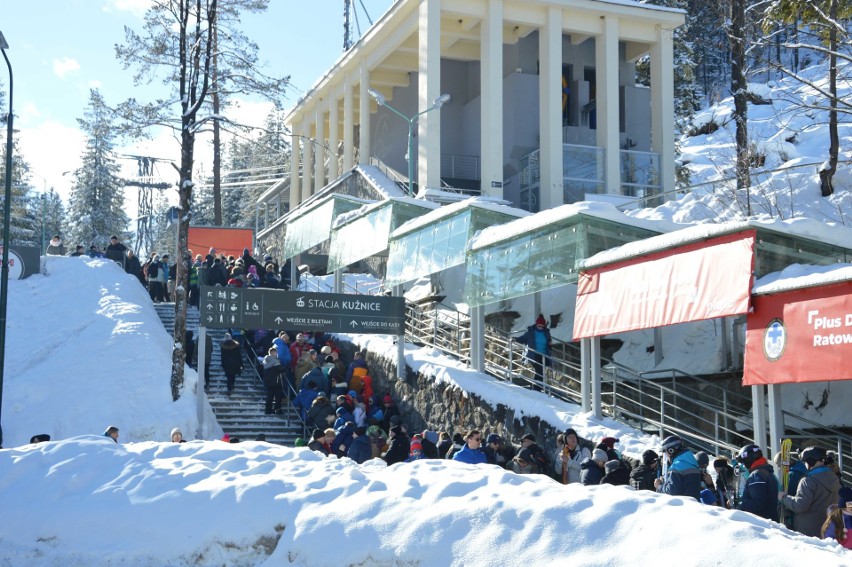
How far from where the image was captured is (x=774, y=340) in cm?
1312

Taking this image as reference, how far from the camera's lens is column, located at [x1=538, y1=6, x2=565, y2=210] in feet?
114

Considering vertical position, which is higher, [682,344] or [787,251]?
[787,251]

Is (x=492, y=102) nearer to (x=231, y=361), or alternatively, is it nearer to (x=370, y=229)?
(x=370, y=229)

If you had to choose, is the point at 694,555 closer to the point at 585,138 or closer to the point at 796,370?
the point at 796,370

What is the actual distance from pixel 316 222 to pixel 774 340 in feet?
64.7

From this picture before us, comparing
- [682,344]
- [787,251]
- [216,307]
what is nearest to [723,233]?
[787,251]

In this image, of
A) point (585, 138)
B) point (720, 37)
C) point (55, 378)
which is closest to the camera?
point (55, 378)

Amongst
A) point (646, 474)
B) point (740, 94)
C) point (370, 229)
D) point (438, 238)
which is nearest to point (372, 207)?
point (370, 229)

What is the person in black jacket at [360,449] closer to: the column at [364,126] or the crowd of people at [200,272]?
the crowd of people at [200,272]

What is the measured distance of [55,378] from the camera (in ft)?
71.4

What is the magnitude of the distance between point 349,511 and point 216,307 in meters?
11.7

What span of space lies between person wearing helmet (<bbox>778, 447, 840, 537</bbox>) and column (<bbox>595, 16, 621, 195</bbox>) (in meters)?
25.9

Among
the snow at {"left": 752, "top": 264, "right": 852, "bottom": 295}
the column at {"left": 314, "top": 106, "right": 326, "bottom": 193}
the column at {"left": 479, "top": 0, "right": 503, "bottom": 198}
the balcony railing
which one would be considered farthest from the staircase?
the column at {"left": 314, "top": 106, "right": 326, "bottom": 193}

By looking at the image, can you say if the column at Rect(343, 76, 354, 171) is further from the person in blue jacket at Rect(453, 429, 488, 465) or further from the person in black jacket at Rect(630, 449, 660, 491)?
the person in black jacket at Rect(630, 449, 660, 491)
